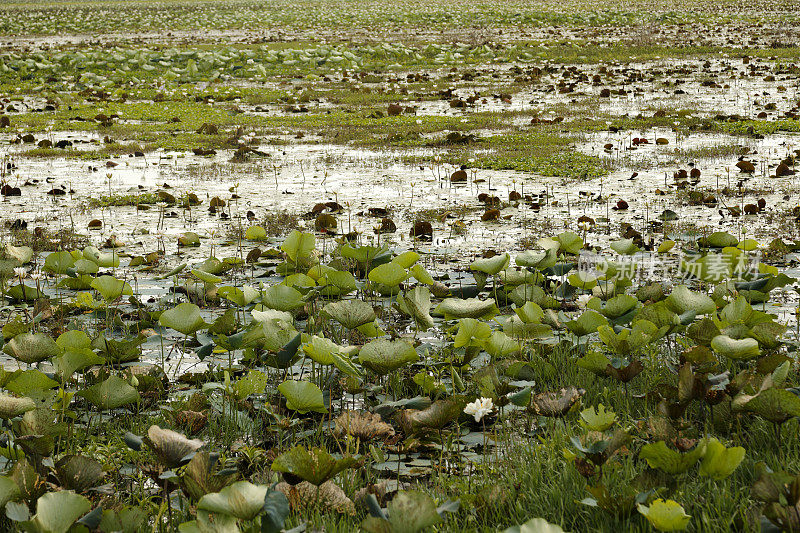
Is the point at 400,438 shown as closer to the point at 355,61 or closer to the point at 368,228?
the point at 368,228

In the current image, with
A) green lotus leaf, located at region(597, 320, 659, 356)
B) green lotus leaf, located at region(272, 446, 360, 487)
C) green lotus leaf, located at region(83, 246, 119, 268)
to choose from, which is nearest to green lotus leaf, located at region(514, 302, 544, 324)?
green lotus leaf, located at region(597, 320, 659, 356)

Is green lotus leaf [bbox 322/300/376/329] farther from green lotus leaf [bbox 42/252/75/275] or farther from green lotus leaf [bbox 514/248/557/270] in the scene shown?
green lotus leaf [bbox 42/252/75/275]

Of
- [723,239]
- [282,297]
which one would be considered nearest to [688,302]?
[723,239]

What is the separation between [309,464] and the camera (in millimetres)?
2002

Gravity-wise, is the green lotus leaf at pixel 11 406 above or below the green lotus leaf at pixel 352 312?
above

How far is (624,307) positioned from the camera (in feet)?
10.7

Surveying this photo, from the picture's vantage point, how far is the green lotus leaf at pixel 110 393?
2.73 metres

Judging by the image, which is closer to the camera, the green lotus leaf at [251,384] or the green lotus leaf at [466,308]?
the green lotus leaf at [251,384]

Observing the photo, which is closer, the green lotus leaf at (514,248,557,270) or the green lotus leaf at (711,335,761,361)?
the green lotus leaf at (711,335,761,361)

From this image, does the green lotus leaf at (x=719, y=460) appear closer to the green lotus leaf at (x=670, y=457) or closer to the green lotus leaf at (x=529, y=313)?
the green lotus leaf at (x=670, y=457)

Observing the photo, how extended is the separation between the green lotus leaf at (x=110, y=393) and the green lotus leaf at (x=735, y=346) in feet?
6.43

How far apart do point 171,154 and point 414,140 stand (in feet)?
9.45

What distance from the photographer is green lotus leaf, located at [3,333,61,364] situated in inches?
113

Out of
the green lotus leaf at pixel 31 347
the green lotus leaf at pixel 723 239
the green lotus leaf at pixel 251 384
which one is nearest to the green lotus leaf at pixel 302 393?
the green lotus leaf at pixel 251 384
